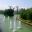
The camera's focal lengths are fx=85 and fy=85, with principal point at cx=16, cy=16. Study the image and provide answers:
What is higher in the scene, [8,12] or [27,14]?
[8,12]

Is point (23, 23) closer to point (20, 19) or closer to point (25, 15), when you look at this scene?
point (20, 19)

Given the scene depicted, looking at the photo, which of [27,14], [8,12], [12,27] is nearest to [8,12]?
[8,12]

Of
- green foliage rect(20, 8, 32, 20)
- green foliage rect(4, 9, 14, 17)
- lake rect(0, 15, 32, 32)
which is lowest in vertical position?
lake rect(0, 15, 32, 32)

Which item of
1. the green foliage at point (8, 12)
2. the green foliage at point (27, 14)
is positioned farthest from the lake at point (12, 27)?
the green foliage at point (27, 14)

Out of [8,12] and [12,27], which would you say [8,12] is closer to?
[8,12]

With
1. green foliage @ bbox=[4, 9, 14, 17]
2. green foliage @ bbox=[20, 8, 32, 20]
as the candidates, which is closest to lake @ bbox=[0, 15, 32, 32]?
green foliage @ bbox=[4, 9, 14, 17]

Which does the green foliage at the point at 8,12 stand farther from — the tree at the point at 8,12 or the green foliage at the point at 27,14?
the green foliage at the point at 27,14

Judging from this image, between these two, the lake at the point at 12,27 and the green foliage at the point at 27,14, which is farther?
the green foliage at the point at 27,14

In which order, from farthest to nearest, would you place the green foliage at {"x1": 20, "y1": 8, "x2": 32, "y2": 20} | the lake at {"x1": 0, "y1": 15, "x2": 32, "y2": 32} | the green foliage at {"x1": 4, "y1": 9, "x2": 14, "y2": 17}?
the green foliage at {"x1": 20, "y1": 8, "x2": 32, "y2": 20} → the lake at {"x1": 0, "y1": 15, "x2": 32, "y2": 32} → the green foliage at {"x1": 4, "y1": 9, "x2": 14, "y2": 17}

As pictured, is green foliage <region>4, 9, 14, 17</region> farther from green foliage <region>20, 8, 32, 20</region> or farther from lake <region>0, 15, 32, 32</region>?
green foliage <region>20, 8, 32, 20</region>

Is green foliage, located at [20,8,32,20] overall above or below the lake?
above

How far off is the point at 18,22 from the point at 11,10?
4.08 feet

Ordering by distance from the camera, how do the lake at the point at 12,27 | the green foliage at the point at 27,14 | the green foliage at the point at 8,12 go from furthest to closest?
1. the green foliage at the point at 27,14
2. the lake at the point at 12,27
3. the green foliage at the point at 8,12

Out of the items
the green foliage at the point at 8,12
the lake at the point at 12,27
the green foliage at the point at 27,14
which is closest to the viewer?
the green foliage at the point at 8,12
